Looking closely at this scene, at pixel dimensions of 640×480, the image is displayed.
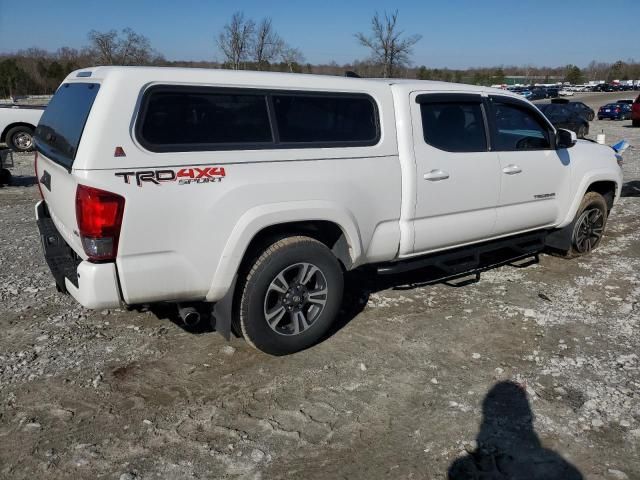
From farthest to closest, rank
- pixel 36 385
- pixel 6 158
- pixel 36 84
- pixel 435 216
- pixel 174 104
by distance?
pixel 36 84, pixel 6 158, pixel 435 216, pixel 36 385, pixel 174 104

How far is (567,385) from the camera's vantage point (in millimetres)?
3604

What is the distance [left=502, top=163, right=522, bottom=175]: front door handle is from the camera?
4.88m

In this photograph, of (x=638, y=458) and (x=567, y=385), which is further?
(x=567, y=385)

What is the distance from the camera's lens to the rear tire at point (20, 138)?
14.0 m

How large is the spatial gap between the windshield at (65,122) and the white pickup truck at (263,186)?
0.06ft

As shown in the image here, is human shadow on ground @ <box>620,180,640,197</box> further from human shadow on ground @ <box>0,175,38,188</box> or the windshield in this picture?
human shadow on ground @ <box>0,175,38,188</box>

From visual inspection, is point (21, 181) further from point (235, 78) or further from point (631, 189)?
point (631, 189)

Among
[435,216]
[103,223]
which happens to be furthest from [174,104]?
[435,216]

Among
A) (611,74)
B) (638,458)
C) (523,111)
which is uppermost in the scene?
(611,74)

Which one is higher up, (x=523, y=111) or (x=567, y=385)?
(x=523, y=111)

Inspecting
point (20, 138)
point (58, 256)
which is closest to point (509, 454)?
point (58, 256)

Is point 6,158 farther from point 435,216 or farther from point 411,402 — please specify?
point 411,402

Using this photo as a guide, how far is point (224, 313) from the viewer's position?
3.61 m

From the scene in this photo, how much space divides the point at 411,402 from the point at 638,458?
1259mm
